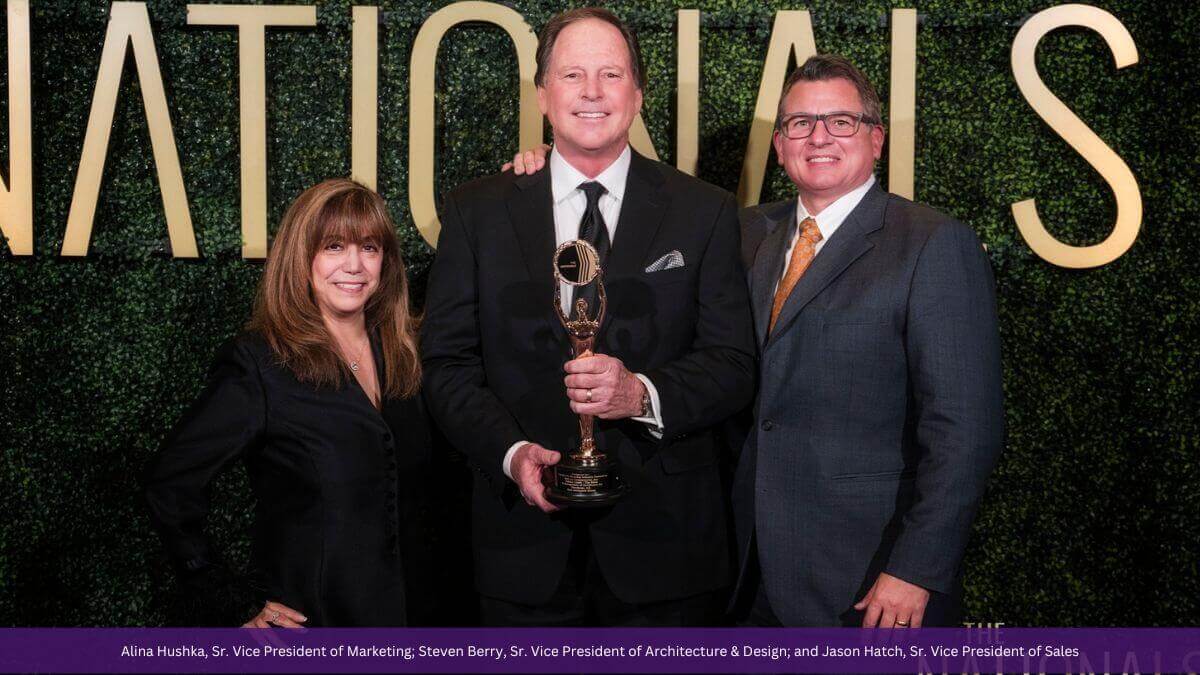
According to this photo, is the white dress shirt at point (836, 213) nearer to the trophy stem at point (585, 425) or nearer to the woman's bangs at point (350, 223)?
the trophy stem at point (585, 425)

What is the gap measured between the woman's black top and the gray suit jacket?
0.90 m

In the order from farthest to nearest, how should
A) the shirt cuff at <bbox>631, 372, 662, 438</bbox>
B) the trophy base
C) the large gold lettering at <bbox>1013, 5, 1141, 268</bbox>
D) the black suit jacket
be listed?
1. the large gold lettering at <bbox>1013, 5, 1141, 268</bbox>
2. the black suit jacket
3. the shirt cuff at <bbox>631, 372, 662, 438</bbox>
4. the trophy base

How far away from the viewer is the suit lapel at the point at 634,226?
2293mm

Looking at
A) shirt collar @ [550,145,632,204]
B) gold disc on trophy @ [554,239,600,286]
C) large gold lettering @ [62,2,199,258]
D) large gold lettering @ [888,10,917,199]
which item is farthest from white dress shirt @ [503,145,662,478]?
large gold lettering @ [62,2,199,258]

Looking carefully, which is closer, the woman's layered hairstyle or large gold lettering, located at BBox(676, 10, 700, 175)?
the woman's layered hairstyle

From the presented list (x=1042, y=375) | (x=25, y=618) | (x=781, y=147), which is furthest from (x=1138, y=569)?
(x=25, y=618)

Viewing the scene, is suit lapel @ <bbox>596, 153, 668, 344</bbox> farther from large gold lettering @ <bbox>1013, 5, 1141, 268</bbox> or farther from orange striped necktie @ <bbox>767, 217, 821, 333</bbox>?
large gold lettering @ <bbox>1013, 5, 1141, 268</bbox>

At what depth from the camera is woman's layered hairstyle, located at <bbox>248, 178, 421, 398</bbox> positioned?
238cm

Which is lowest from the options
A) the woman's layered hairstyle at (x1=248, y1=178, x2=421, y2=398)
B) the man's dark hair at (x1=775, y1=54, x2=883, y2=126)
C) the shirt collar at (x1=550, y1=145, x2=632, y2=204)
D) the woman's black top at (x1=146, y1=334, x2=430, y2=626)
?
the woman's black top at (x1=146, y1=334, x2=430, y2=626)

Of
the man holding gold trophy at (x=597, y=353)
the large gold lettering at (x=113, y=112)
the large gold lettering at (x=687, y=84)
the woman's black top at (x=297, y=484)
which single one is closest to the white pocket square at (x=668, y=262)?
the man holding gold trophy at (x=597, y=353)

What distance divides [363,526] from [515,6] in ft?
6.56

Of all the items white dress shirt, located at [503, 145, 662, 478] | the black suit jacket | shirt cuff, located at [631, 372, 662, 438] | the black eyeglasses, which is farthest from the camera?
the black eyeglasses

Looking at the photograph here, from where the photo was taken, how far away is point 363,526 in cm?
236

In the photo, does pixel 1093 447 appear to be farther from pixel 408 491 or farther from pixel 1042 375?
pixel 408 491
